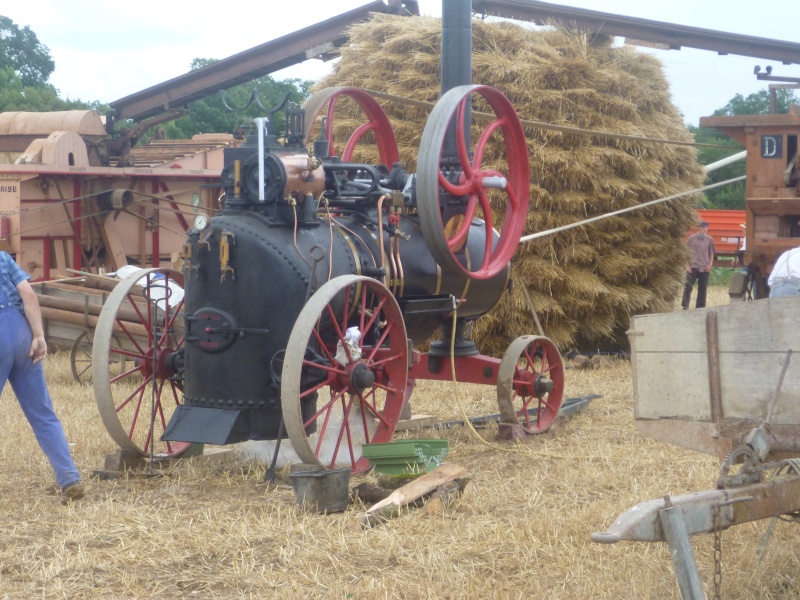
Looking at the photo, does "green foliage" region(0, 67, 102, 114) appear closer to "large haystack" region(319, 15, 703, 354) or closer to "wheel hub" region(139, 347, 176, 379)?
"large haystack" region(319, 15, 703, 354)

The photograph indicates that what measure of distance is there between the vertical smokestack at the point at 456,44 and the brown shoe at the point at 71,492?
3748 millimetres

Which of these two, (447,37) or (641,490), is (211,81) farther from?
(641,490)

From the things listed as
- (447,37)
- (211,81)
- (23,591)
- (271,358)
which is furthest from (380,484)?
(211,81)

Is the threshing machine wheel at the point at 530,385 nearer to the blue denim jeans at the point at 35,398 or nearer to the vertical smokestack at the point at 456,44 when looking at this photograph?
the vertical smokestack at the point at 456,44

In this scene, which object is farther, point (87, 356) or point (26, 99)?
point (26, 99)

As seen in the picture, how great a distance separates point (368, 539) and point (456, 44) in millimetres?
4256

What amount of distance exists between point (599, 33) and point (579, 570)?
310 inches

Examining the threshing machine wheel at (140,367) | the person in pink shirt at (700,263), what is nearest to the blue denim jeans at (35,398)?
the threshing machine wheel at (140,367)

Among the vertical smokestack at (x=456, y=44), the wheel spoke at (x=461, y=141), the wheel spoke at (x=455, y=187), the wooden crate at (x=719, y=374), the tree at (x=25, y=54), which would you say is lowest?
the wooden crate at (x=719, y=374)

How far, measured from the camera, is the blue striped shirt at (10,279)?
496 cm

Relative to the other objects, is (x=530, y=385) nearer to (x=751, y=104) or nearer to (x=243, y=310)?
(x=243, y=310)

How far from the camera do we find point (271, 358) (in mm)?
5355

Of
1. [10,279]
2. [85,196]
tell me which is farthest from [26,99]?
[10,279]

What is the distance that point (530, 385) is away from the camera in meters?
6.90
